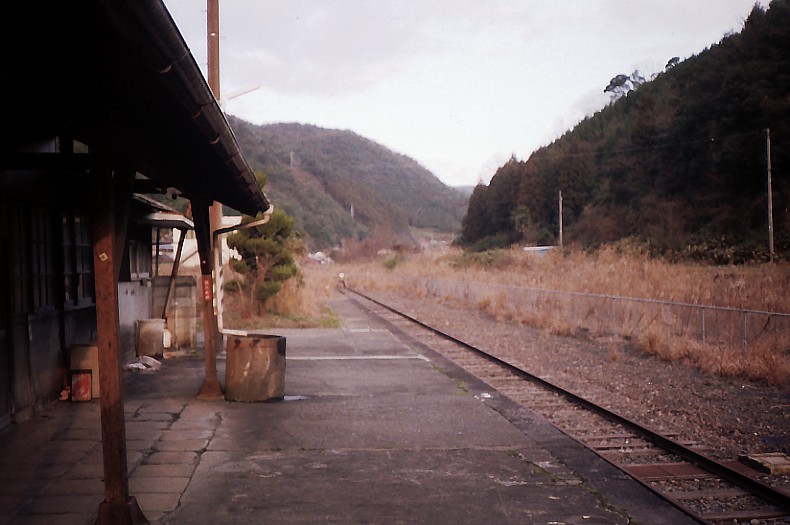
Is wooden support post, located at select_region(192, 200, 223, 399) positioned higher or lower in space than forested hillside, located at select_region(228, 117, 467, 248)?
lower

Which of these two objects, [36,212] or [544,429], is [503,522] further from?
[36,212]

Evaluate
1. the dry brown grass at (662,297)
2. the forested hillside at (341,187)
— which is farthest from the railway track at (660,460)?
the forested hillside at (341,187)

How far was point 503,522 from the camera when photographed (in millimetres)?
5418

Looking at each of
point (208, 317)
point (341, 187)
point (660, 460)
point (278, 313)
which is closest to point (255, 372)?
point (208, 317)

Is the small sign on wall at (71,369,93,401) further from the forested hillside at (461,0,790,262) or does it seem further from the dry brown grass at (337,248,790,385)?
the forested hillside at (461,0,790,262)

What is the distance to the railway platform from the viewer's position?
5613mm

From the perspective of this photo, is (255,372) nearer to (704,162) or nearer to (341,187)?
(704,162)

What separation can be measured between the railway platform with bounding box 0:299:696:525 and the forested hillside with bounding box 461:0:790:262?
831 inches

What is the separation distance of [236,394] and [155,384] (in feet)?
6.68

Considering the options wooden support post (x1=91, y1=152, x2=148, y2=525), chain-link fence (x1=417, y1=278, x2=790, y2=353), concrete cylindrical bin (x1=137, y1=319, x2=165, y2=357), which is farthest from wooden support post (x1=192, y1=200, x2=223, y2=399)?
chain-link fence (x1=417, y1=278, x2=790, y2=353)

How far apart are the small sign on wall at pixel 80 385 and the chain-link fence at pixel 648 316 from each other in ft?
32.4

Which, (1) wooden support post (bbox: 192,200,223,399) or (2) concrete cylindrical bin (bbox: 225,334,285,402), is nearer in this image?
(1) wooden support post (bbox: 192,200,223,399)

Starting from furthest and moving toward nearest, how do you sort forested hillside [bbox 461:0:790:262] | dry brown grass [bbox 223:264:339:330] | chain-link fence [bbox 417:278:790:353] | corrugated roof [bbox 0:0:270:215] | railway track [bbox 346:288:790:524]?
1. forested hillside [bbox 461:0:790:262]
2. dry brown grass [bbox 223:264:339:330]
3. chain-link fence [bbox 417:278:790:353]
4. railway track [bbox 346:288:790:524]
5. corrugated roof [bbox 0:0:270:215]

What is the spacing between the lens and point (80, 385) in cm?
972
